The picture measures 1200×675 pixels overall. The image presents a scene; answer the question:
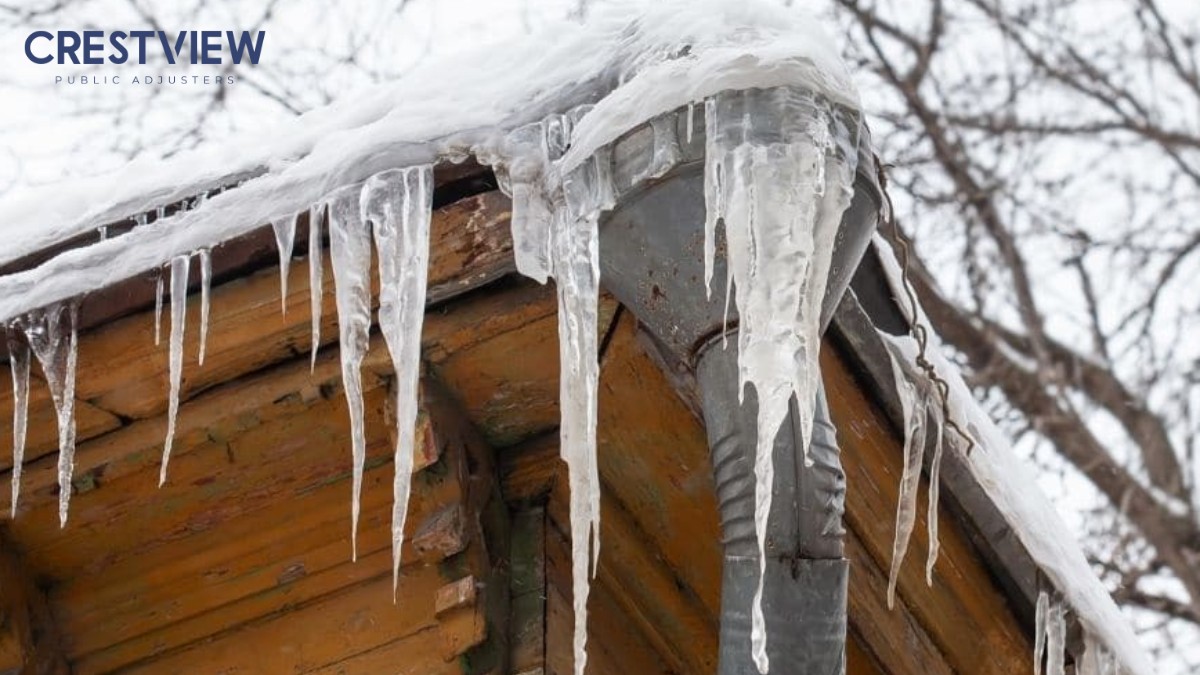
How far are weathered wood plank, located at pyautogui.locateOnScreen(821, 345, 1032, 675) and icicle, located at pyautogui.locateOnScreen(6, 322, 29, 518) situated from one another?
3.74ft

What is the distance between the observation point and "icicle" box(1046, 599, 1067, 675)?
2.67m

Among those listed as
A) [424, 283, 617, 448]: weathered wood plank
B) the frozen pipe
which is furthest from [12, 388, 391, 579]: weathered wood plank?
the frozen pipe

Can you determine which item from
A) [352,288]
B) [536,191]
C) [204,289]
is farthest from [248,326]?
[536,191]

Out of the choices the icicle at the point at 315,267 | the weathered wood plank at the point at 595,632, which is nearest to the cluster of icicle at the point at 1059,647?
the weathered wood plank at the point at 595,632

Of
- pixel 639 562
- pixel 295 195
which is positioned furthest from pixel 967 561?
pixel 295 195

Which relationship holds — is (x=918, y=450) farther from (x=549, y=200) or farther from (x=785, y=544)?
(x=549, y=200)

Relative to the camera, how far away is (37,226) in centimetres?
262

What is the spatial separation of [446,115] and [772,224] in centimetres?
51

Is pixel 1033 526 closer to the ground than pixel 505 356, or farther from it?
closer to the ground

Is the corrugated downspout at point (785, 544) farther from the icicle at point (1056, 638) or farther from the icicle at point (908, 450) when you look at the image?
the icicle at point (1056, 638)

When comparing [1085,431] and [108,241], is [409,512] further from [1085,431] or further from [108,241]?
[1085,431]

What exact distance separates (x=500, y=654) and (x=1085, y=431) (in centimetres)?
467

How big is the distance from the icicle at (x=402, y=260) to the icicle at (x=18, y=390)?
538 millimetres

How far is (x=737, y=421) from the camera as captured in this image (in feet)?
7.11
